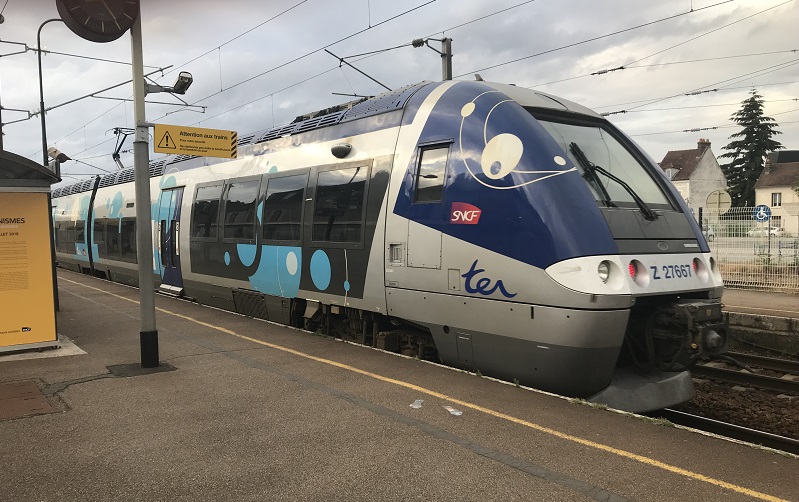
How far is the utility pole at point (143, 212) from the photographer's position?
6.80m

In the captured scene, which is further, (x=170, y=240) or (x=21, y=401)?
(x=170, y=240)

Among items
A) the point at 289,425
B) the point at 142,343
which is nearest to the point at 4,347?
the point at 142,343

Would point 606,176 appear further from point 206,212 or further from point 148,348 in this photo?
point 206,212

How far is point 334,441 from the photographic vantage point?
4586mm

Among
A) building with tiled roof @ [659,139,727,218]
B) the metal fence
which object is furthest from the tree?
the metal fence

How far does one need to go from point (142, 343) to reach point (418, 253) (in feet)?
11.0

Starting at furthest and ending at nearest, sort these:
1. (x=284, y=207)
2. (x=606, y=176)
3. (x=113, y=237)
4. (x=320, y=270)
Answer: (x=113, y=237)
(x=284, y=207)
(x=320, y=270)
(x=606, y=176)

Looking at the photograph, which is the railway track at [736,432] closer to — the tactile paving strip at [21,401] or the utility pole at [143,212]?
the utility pole at [143,212]

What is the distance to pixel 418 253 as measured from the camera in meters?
6.76

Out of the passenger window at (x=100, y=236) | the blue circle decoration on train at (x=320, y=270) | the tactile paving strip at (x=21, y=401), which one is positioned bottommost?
the tactile paving strip at (x=21, y=401)

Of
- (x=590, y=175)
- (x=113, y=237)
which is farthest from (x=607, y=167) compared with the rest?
(x=113, y=237)

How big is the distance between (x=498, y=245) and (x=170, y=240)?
949cm

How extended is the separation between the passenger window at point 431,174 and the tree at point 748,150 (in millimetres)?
62750

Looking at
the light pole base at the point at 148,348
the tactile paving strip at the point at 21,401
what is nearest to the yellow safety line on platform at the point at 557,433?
the light pole base at the point at 148,348
